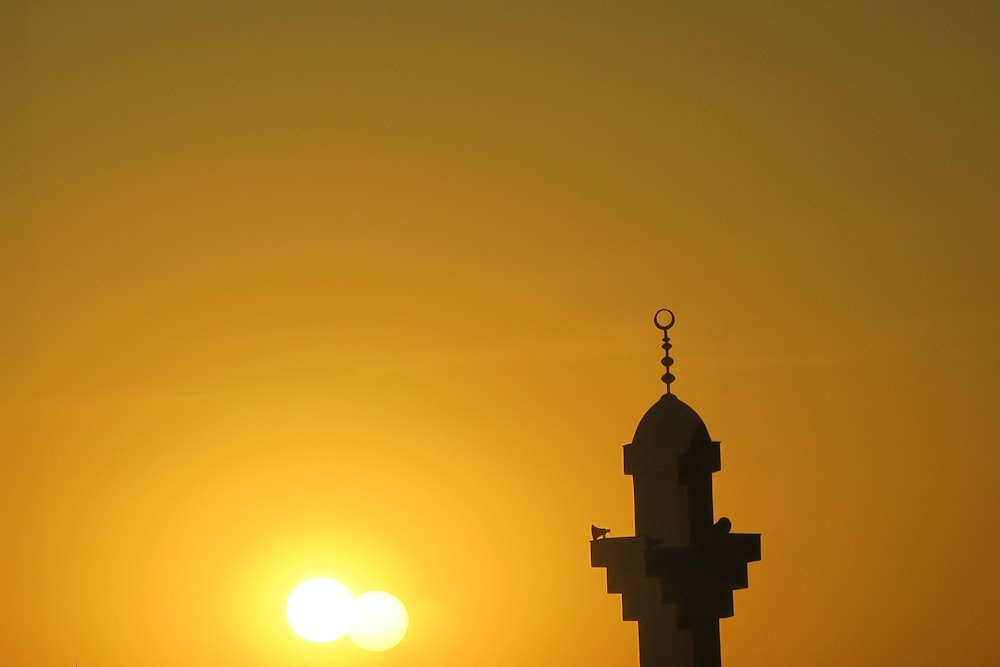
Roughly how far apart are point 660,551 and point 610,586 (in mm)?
1265

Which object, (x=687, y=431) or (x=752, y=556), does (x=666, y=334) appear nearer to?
(x=687, y=431)

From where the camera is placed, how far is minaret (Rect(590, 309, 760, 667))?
104ft

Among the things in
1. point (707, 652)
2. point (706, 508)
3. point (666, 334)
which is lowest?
point (707, 652)

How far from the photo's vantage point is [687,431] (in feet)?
106

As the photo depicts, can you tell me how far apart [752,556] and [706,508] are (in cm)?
120

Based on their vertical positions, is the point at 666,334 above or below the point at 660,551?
above

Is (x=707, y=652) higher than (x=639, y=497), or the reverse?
(x=639, y=497)

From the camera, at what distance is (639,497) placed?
108ft

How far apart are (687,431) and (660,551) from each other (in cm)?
218

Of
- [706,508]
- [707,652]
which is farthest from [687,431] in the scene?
[707,652]

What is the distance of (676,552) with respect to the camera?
31.8 m

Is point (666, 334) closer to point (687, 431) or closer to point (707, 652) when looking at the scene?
point (687, 431)

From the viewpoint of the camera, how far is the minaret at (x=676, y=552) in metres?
31.8

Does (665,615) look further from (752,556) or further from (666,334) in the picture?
(666,334)
